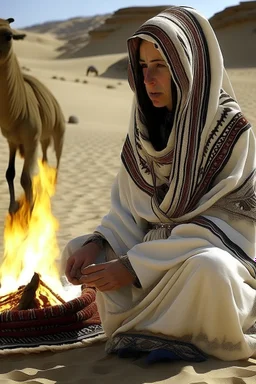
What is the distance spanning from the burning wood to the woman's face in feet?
4.04

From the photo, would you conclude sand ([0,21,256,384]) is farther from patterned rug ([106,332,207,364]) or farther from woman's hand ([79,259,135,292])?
woman's hand ([79,259,135,292])

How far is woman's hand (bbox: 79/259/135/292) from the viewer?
341cm

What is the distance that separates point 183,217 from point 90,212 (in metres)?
4.58

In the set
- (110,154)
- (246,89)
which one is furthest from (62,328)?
(246,89)

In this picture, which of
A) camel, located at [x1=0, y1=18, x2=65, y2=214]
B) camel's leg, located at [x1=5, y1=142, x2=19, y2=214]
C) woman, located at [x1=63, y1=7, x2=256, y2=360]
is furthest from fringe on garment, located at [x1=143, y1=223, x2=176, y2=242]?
camel's leg, located at [x1=5, y1=142, x2=19, y2=214]

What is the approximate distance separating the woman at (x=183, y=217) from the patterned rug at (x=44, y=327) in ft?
1.10

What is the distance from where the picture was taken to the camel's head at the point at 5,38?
5.02 m

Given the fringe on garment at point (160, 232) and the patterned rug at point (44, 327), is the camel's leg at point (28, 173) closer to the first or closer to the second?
the patterned rug at point (44, 327)

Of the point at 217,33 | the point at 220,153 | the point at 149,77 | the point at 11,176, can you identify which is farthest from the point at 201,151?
the point at 217,33

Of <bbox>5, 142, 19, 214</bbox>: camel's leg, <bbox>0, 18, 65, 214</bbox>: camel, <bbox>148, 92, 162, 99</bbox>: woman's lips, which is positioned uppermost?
<bbox>148, 92, 162, 99</bbox>: woman's lips

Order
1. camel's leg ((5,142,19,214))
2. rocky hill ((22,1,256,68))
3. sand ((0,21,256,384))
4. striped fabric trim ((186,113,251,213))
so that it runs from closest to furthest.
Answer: sand ((0,21,256,384)), striped fabric trim ((186,113,251,213)), camel's leg ((5,142,19,214)), rocky hill ((22,1,256,68))

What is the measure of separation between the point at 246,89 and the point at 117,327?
2685cm

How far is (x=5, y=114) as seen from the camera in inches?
213

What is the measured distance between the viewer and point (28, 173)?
5410 mm
